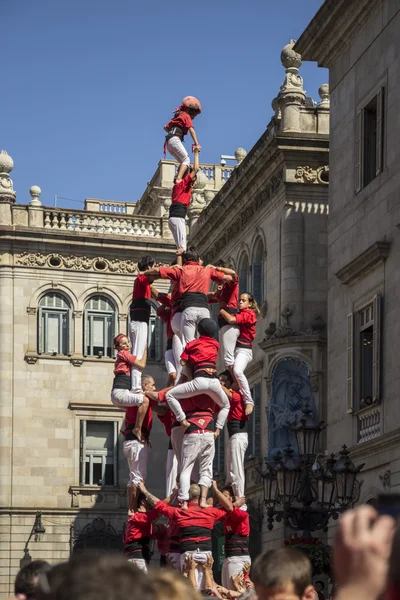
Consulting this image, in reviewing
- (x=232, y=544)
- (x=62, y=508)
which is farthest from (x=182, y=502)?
(x=62, y=508)

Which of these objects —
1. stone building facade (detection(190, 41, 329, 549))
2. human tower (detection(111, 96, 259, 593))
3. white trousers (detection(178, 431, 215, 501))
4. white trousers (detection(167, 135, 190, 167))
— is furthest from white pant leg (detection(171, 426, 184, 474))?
stone building facade (detection(190, 41, 329, 549))

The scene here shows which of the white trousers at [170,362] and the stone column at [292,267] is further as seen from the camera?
the stone column at [292,267]

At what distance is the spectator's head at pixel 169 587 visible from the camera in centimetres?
362

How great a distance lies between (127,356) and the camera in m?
20.1

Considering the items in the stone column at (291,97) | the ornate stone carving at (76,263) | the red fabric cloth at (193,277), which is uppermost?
the stone column at (291,97)

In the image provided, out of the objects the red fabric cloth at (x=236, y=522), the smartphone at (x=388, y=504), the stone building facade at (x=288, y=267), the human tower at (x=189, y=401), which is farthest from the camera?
the stone building facade at (x=288, y=267)

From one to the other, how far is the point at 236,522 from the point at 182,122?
5988 millimetres

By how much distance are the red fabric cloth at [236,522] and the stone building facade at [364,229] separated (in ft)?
17.6

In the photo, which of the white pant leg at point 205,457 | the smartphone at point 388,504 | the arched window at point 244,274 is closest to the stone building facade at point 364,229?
the white pant leg at point 205,457

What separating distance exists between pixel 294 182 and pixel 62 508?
15.9m

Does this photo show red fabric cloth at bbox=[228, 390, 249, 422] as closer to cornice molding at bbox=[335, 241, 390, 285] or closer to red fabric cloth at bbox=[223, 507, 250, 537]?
red fabric cloth at bbox=[223, 507, 250, 537]

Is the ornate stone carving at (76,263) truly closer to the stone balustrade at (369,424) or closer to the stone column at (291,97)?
the stone column at (291,97)

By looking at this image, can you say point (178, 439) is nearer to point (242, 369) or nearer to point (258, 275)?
point (242, 369)

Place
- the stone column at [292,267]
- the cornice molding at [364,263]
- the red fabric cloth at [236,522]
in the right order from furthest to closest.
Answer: the stone column at [292,267], the cornice molding at [364,263], the red fabric cloth at [236,522]
